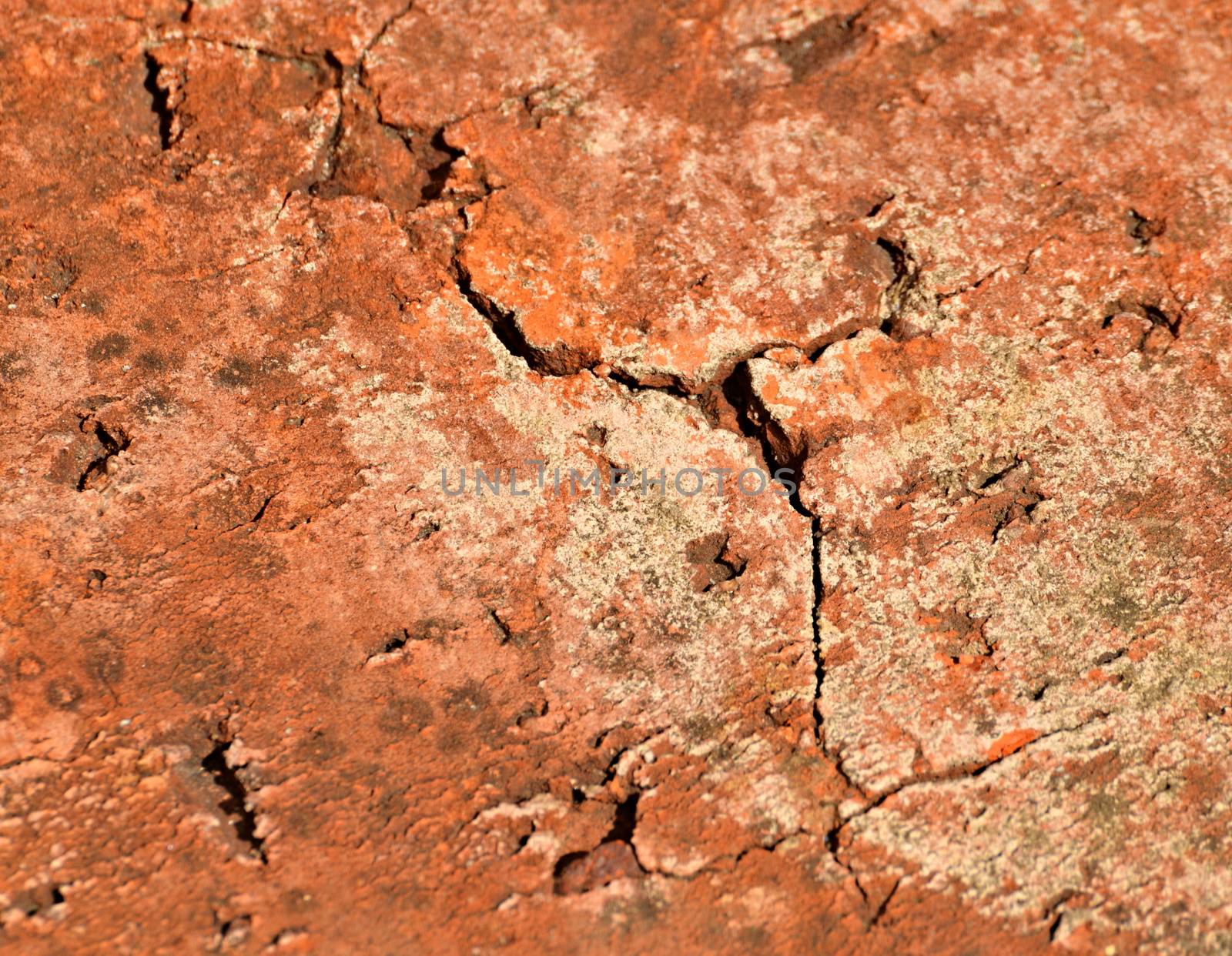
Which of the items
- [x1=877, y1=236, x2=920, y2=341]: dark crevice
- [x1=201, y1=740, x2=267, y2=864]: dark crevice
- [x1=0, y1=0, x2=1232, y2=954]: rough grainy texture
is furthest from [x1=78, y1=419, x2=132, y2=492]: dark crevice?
[x1=877, y1=236, x2=920, y2=341]: dark crevice

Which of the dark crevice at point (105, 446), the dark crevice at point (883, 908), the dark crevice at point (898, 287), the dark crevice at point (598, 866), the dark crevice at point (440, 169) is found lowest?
the dark crevice at point (883, 908)

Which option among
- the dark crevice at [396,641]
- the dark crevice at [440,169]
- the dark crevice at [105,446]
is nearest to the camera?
the dark crevice at [396,641]

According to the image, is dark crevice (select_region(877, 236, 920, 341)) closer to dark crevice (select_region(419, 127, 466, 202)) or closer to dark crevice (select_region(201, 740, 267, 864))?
dark crevice (select_region(419, 127, 466, 202))

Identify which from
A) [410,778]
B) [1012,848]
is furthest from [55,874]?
[1012,848]

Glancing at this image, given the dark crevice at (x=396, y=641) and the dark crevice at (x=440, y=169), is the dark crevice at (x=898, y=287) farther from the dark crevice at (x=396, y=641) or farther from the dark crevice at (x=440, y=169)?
the dark crevice at (x=396, y=641)

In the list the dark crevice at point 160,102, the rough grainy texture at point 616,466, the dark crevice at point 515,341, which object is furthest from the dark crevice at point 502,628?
the dark crevice at point 160,102

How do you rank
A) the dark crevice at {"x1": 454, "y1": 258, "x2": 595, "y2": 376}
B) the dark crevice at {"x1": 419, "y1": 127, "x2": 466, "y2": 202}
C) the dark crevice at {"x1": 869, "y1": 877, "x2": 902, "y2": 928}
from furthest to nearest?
the dark crevice at {"x1": 419, "y1": 127, "x2": 466, "y2": 202}, the dark crevice at {"x1": 454, "y1": 258, "x2": 595, "y2": 376}, the dark crevice at {"x1": 869, "y1": 877, "x2": 902, "y2": 928}

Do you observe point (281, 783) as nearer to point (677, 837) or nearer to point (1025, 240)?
point (677, 837)

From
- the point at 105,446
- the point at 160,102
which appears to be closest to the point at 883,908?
the point at 105,446

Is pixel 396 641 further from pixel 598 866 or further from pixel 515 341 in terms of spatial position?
pixel 515 341
